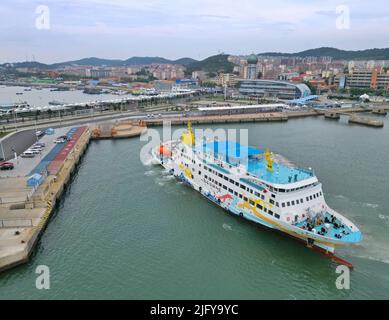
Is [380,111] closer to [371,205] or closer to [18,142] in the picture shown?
[371,205]

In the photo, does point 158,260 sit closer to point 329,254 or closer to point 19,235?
point 19,235

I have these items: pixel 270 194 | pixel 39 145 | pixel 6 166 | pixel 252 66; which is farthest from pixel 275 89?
pixel 270 194

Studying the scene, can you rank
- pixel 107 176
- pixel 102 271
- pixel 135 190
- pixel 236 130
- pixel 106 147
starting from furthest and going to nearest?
pixel 236 130
pixel 106 147
pixel 107 176
pixel 135 190
pixel 102 271

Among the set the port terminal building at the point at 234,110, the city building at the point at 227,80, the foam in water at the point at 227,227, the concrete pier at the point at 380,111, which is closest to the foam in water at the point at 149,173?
the foam in water at the point at 227,227

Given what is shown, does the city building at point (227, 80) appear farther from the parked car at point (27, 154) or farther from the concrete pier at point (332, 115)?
the parked car at point (27, 154)

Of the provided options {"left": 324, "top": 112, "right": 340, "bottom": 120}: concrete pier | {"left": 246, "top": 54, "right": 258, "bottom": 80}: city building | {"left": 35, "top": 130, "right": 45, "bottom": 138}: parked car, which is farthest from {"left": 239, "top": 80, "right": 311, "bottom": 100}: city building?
{"left": 35, "top": 130, "right": 45, "bottom": 138}: parked car


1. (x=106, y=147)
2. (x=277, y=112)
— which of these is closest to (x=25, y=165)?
(x=106, y=147)

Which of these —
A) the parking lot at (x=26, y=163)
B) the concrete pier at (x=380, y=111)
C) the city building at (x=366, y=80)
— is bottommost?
the parking lot at (x=26, y=163)
